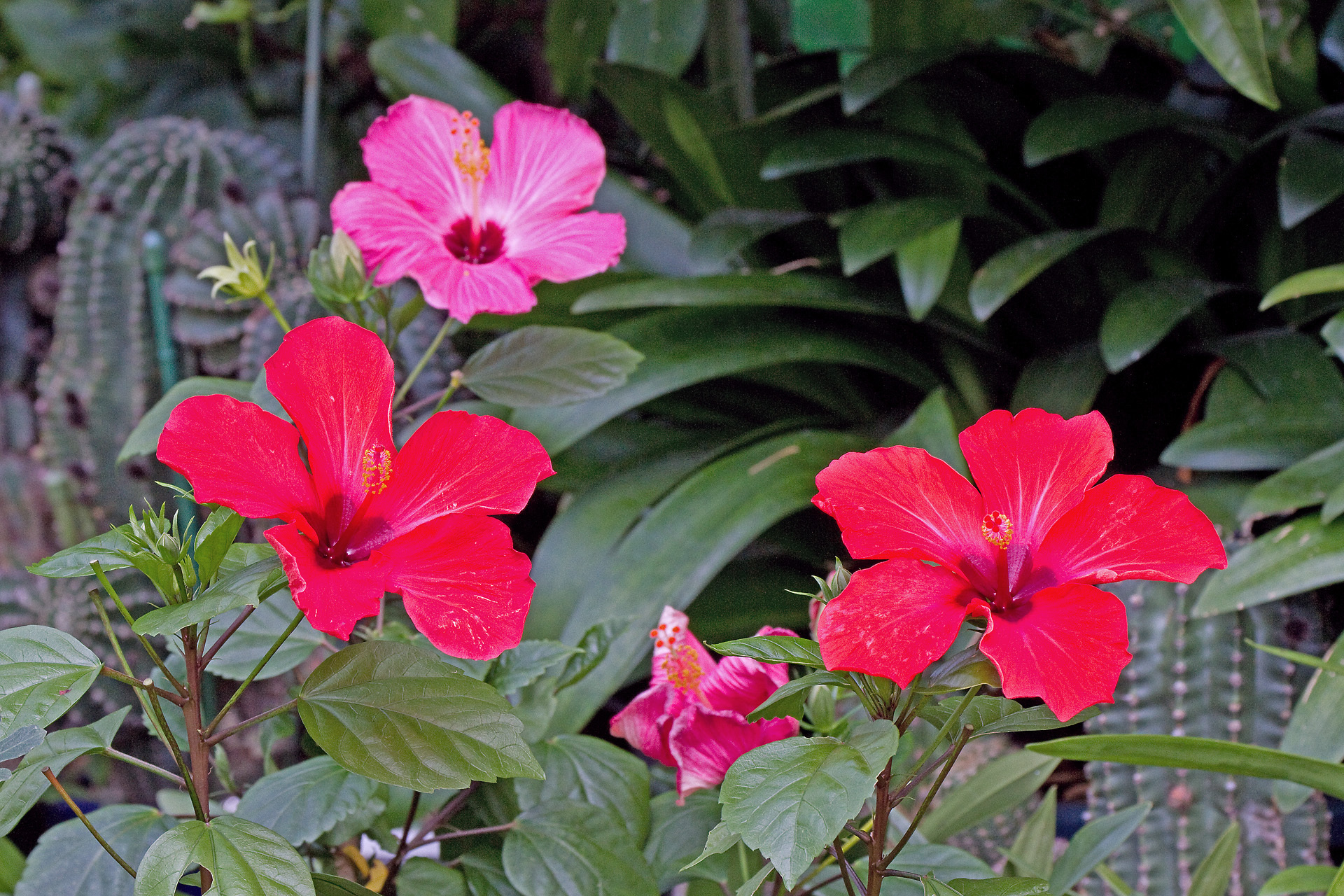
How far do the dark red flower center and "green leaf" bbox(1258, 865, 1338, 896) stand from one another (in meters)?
0.51

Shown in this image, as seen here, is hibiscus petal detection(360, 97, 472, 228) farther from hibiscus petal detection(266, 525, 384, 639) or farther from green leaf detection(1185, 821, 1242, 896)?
green leaf detection(1185, 821, 1242, 896)

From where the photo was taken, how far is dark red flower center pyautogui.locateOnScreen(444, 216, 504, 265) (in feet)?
1.60

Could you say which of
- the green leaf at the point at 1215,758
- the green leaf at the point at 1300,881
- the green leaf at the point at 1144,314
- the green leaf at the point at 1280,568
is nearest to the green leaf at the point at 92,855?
the green leaf at the point at 1215,758

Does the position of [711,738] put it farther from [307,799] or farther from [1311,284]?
[1311,284]

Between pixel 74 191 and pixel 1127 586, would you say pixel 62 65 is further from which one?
pixel 1127 586

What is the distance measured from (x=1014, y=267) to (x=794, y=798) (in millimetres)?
761

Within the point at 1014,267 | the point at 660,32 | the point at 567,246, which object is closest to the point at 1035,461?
the point at 567,246

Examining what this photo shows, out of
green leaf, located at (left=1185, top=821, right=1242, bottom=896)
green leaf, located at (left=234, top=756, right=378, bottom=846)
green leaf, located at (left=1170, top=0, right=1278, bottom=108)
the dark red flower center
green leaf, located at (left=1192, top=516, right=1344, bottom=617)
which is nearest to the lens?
green leaf, located at (left=234, top=756, right=378, bottom=846)

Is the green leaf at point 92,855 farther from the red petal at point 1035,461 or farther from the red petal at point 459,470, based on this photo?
the red petal at point 1035,461

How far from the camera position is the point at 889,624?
30 cm

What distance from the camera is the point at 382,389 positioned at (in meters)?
0.34

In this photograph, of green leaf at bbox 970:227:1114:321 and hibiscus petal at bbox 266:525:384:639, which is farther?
green leaf at bbox 970:227:1114:321

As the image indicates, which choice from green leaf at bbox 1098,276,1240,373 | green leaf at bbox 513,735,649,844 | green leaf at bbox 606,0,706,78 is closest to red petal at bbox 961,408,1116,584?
green leaf at bbox 513,735,649,844

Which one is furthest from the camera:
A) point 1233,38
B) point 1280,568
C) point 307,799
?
point 1233,38
